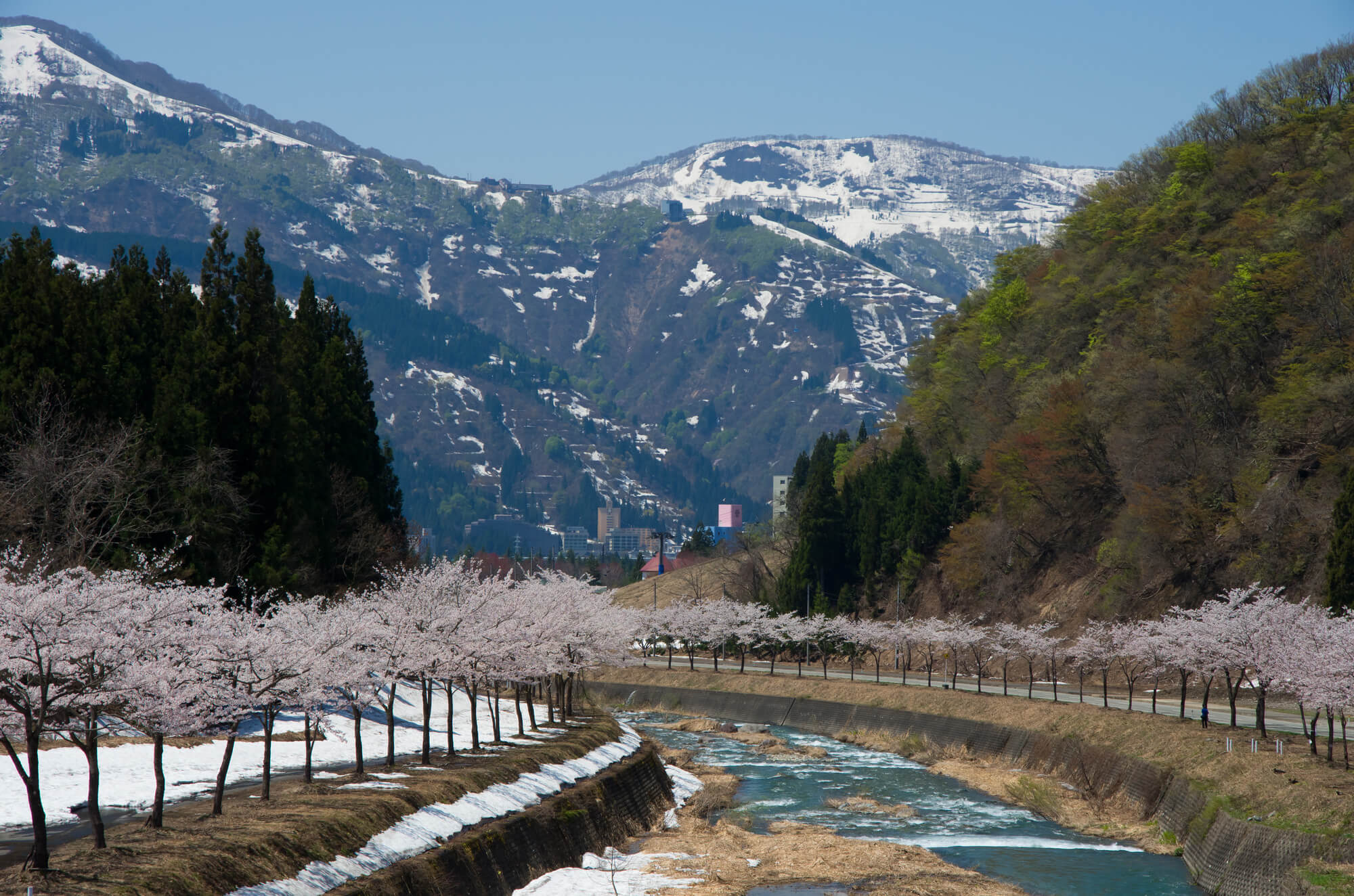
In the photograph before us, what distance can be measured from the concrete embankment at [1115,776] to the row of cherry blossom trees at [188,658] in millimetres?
22626

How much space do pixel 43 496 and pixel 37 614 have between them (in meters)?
23.3

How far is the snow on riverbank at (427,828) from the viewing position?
75.5 feet

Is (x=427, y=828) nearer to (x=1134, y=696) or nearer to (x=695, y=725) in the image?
(x=1134, y=696)

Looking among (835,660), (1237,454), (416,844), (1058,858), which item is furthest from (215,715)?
(835,660)

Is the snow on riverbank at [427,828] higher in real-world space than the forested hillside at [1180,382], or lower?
lower

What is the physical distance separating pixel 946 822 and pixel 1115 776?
23.0ft

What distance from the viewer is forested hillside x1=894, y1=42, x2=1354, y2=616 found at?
65.9 meters

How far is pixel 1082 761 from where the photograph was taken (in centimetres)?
5075

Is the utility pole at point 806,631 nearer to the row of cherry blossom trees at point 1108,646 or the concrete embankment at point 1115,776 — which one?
the row of cherry blossom trees at point 1108,646

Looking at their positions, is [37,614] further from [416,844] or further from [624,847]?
[624,847]

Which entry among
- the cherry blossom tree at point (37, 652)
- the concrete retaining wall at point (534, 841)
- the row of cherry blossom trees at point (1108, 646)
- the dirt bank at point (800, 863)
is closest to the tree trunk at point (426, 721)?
the concrete retaining wall at point (534, 841)

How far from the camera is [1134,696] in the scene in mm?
66812

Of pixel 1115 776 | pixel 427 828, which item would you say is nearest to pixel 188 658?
pixel 427 828

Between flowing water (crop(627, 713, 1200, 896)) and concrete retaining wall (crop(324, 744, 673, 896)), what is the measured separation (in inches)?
209
